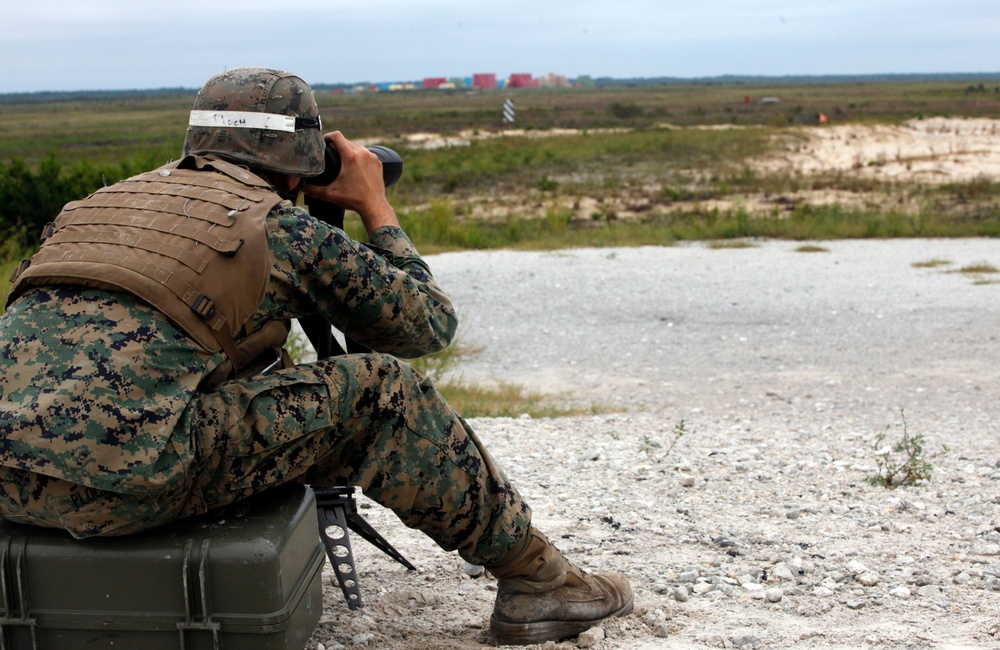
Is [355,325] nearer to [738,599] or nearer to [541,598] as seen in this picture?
[541,598]

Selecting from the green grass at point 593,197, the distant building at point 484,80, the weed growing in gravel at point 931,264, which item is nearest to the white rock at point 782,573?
the green grass at point 593,197

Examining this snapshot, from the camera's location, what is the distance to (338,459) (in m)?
2.20

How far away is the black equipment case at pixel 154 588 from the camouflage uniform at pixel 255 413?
0.19 feet

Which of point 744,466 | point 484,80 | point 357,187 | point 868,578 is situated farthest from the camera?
point 484,80

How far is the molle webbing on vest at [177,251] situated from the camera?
1.89m

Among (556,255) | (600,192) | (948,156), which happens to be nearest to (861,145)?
(948,156)

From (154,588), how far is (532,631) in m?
0.93

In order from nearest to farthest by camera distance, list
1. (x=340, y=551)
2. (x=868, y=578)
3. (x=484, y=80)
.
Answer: (x=340, y=551)
(x=868, y=578)
(x=484, y=80)

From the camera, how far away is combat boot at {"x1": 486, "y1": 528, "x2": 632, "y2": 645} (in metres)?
2.46

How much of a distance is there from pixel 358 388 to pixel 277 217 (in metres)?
0.38

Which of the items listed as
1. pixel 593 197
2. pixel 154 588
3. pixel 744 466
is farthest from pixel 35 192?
pixel 593 197

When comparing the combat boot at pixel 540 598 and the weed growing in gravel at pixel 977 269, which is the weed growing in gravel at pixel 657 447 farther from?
the weed growing in gravel at pixel 977 269

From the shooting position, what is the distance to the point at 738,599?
2.83 metres

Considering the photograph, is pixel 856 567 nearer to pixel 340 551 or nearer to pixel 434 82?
pixel 340 551
